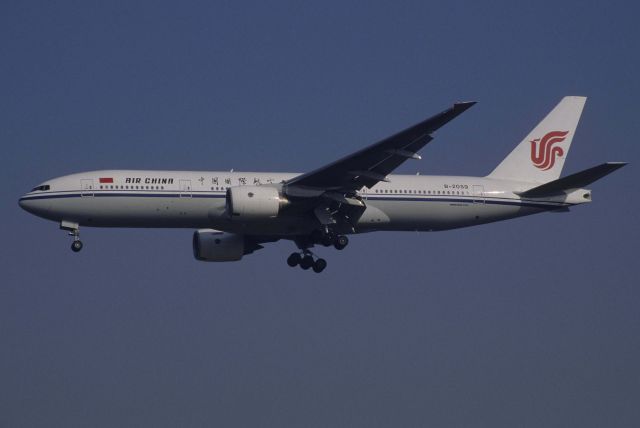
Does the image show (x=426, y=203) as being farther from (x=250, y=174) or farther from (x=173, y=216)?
(x=173, y=216)

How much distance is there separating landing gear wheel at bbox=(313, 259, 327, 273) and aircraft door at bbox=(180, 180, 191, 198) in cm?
807

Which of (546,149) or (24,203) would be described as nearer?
(24,203)

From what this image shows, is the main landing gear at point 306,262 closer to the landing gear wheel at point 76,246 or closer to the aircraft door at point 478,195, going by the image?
the aircraft door at point 478,195

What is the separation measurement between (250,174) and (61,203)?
854 cm

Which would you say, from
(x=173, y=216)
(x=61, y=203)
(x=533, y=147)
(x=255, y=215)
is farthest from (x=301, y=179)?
(x=533, y=147)

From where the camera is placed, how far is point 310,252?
60250 millimetres

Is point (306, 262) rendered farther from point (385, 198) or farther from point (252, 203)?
point (252, 203)

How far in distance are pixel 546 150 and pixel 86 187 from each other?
2337 centimetres

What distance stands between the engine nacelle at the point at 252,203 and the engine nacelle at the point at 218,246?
7637mm

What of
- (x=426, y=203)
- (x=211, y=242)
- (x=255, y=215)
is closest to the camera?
(x=255, y=215)

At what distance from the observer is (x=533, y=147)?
207 feet

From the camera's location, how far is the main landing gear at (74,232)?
2180 inches

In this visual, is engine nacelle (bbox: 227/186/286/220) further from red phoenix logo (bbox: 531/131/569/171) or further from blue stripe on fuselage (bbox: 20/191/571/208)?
red phoenix logo (bbox: 531/131/569/171)

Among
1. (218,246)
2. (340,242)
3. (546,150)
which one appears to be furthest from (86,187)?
(546,150)
